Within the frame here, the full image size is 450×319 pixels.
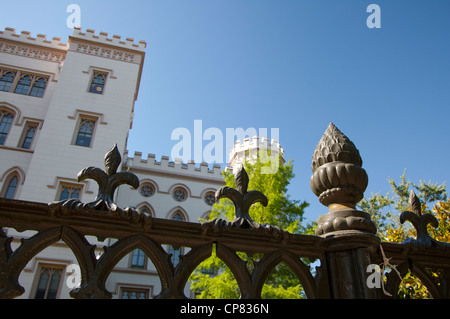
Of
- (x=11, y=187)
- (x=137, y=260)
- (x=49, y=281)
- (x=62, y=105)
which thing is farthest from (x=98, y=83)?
(x=49, y=281)

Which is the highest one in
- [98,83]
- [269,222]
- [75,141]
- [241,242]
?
[98,83]

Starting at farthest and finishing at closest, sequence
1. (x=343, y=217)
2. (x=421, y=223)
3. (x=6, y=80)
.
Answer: (x=6, y=80)
(x=421, y=223)
(x=343, y=217)

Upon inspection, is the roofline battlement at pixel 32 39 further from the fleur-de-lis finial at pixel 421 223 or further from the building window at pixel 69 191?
the fleur-de-lis finial at pixel 421 223

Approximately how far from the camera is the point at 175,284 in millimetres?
1501

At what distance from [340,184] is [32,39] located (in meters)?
18.3

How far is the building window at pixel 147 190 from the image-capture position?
16.3 metres

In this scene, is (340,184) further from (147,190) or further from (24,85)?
(24,85)

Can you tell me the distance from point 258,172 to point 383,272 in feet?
31.0

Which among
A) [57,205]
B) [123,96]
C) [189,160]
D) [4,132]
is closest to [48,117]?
[4,132]

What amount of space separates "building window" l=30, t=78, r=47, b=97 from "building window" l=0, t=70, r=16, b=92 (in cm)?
93

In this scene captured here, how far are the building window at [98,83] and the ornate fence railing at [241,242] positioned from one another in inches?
587

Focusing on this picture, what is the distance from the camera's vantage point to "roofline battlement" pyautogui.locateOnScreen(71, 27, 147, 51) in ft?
53.1

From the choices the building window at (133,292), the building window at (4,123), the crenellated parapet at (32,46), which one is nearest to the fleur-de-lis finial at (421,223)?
the building window at (133,292)

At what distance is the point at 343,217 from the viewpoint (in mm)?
1805
